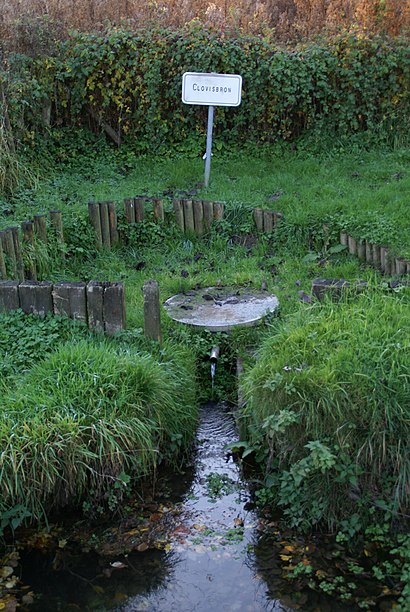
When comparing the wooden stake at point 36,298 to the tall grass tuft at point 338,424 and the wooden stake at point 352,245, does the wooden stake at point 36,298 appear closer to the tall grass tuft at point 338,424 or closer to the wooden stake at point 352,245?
the tall grass tuft at point 338,424

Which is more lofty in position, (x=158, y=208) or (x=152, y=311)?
(x=158, y=208)

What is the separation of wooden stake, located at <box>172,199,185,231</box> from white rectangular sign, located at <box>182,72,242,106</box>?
160 cm

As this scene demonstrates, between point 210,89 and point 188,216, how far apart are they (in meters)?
1.93

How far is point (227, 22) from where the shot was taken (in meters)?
11.9

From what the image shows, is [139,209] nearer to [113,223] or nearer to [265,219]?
[113,223]

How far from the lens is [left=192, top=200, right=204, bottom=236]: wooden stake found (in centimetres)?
880

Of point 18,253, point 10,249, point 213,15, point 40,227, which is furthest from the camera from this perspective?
point 213,15

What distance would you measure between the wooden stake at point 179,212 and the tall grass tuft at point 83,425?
3.64 metres

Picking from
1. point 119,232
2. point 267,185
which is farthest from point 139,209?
point 267,185

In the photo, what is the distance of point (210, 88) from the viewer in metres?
9.55

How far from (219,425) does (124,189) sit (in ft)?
15.5

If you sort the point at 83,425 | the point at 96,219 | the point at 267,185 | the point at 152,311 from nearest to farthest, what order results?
the point at 83,425 → the point at 152,311 → the point at 96,219 → the point at 267,185

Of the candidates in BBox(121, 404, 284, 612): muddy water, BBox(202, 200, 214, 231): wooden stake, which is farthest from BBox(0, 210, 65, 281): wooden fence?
BBox(121, 404, 284, 612): muddy water

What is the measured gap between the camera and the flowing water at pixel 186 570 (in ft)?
13.6
